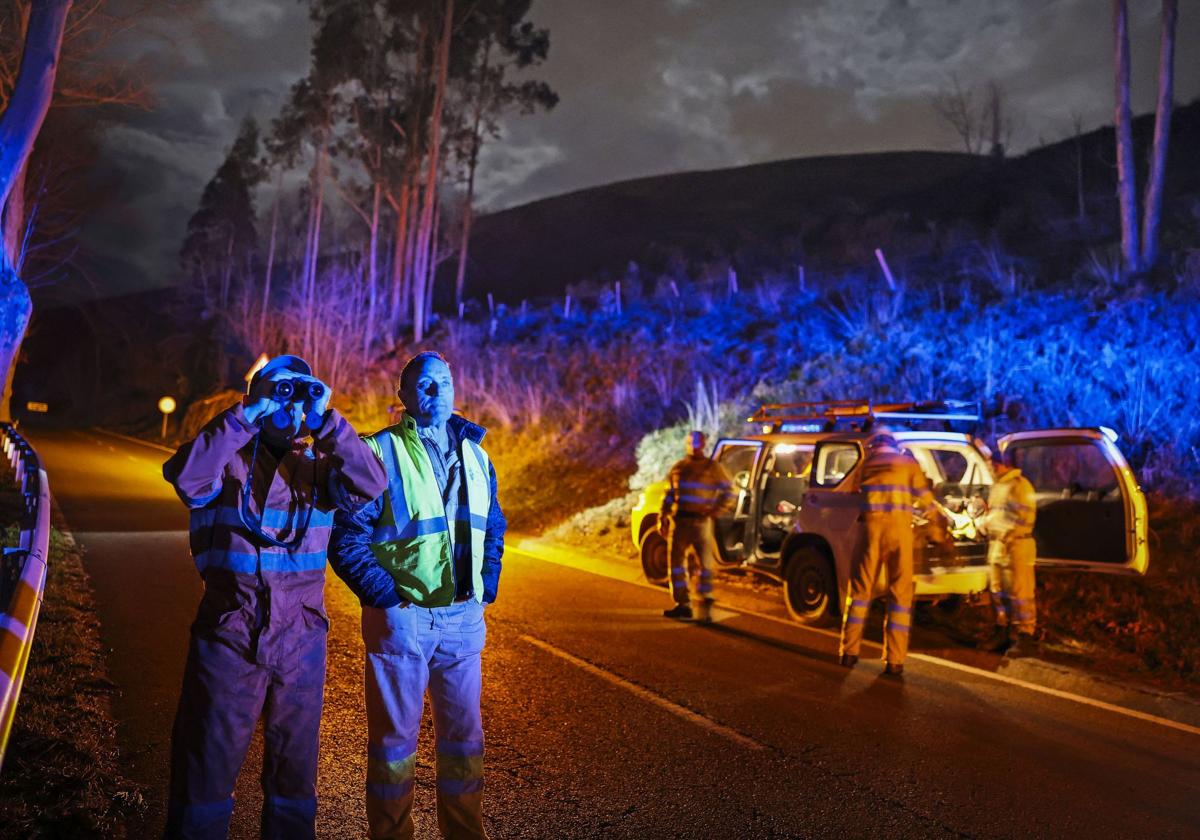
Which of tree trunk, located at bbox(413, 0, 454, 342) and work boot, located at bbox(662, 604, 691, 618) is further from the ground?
tree trunk, located at bbox(413, 0, 454, 342)

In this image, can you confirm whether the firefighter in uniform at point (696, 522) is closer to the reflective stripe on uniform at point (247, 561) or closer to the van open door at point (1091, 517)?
the van open door at point (1091, 517)

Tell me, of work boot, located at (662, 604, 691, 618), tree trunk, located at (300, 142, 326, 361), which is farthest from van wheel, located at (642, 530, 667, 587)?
tree trunk, located at (300, 142, 326, 361)

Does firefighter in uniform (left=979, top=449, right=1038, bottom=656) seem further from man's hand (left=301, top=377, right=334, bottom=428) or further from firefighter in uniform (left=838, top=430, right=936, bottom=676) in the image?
man's hand (left=301, top=377, right=334, bottom=428)

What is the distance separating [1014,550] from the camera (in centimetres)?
775

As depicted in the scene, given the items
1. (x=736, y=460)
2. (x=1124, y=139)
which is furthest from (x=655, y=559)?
(x=1124, y=139)

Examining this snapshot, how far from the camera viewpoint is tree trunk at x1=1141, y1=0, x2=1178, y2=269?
18484 mm

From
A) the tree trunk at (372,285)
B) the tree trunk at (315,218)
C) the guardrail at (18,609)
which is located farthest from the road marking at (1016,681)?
the tree trunk at (315,218)

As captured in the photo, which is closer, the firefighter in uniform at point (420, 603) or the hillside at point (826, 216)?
the firefighter in uniform at point (420, 603)

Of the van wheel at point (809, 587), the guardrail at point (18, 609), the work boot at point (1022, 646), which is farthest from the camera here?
the van wheel at point (809, 587)

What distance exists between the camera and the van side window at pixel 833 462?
28.5 feet

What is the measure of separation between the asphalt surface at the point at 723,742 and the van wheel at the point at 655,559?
2303mm

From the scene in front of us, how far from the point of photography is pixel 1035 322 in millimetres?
16391

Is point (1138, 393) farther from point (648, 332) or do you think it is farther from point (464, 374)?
point (464, 374)

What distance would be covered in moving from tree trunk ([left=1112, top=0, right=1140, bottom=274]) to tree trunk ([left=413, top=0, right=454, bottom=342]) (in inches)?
867
